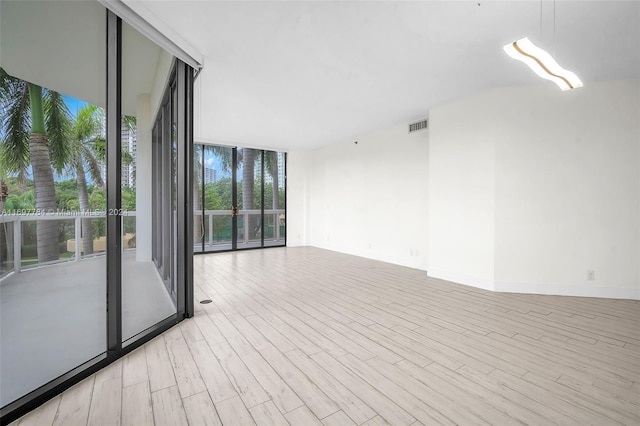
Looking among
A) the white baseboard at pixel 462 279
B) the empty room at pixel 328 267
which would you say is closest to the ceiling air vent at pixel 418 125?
the empty room at pixel 328 267

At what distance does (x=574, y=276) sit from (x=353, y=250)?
427 centimetres

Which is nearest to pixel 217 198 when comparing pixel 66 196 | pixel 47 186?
pixel 66 196

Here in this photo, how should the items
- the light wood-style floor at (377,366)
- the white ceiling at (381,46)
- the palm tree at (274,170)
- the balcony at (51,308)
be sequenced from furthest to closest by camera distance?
the palm tree at (274,170) → the white ceiling at (381,46) → the balcony at (51,308) → the light wood-style floor at (377,366)

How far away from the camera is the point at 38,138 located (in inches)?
72.1

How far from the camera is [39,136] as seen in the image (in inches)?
72.2

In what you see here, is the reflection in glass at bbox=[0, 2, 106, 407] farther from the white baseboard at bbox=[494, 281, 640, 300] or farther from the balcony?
the white baseboard at bbox=[494, 281, 640, 300]

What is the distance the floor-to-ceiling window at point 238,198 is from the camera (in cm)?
717

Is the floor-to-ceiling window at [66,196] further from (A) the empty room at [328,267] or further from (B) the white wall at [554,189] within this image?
(B) the white wall at [554,189]

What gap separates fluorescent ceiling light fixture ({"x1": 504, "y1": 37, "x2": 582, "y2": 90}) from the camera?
1.91 metres

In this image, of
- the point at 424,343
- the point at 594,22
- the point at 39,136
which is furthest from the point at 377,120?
the point at 39,136

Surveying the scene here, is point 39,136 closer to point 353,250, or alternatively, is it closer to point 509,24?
point 509,24

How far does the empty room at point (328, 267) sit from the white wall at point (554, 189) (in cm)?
3

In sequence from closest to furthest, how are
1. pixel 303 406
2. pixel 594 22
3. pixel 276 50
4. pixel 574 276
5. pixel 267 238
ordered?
pixel 303 406, pixel 594 22, pixel 276 50, pixel 574 276, pixel 267 238

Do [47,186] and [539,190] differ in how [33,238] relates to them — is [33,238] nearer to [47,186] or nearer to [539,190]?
[47,186]
